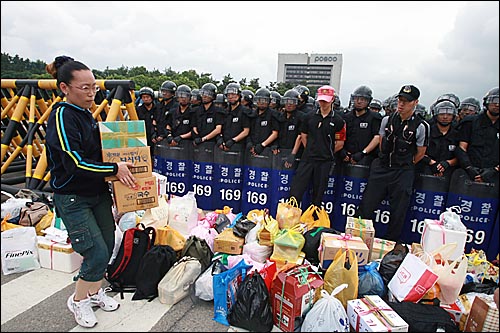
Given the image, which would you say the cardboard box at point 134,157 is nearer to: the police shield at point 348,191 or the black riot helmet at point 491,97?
the police shield at point 348,191

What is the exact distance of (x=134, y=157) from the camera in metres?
2.52

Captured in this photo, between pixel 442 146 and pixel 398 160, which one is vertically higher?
pixel 442 146

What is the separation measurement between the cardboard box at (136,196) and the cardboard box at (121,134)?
293 millimetres

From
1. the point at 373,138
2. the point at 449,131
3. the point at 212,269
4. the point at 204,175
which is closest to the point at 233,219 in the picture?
the point at 212,269

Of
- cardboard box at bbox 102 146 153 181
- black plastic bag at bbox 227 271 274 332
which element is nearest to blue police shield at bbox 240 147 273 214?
black plastic bag at bbox 227 271 274 332

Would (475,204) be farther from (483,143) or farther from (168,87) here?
(168,87)

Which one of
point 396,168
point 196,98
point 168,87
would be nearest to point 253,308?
point 396,168

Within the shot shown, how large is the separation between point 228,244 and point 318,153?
1935mm

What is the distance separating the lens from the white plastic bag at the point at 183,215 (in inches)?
150

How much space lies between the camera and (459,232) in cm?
→ 315

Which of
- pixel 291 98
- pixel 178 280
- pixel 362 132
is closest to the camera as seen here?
pixel 178 280

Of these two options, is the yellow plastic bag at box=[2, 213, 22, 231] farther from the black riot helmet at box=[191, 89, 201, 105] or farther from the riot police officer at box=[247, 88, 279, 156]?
the black riot helmet at box=[191, 89, 201, 105]

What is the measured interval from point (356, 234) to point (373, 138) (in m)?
1.89

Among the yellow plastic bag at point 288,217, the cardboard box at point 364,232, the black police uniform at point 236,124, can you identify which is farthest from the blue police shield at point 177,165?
the cardboard box at point 364,232
